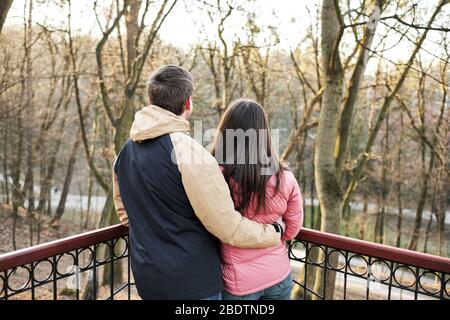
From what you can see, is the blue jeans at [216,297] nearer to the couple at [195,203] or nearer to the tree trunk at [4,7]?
the couple at [195,203]

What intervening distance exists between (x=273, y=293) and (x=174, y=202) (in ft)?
→ 2.78

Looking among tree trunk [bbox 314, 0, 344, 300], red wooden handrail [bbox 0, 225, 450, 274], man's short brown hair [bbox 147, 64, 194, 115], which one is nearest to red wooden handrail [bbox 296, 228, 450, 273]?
red wooden handrail [bbox 0, 225, 450, 274]

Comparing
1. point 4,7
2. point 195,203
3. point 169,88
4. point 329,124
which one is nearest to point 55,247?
point 195,203

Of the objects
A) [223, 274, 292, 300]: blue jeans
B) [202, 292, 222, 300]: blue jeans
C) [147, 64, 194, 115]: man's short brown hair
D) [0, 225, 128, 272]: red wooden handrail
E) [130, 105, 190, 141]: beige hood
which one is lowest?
[223, 274, 292, 300]: blue jeans

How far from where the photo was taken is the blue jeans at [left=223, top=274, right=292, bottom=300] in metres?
2.14

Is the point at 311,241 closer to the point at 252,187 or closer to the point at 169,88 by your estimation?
the point at 252,187

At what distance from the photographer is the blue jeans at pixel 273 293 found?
214 centimetres

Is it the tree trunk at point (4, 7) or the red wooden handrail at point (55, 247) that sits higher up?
the tree trunk at point (4, 7)

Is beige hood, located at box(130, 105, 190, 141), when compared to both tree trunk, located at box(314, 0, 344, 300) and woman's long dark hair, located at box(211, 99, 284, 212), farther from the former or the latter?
tree trunk, located at box(314, 0, 344, 300)

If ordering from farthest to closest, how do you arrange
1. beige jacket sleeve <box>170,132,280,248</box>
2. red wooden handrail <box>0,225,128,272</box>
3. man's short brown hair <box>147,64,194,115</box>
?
red wooden handrail <box>0,225,128,272</box> < man's short brown hair <box>147,64,194,115</box> < beige jacket sleeve <box>170,132,280,248</box>

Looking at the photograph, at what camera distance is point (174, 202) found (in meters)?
1.88

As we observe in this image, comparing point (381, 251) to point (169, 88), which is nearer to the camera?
point (169, 88)

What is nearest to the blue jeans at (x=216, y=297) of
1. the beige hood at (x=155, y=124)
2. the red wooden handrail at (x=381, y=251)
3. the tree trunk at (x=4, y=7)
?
the beige hood at (x=155, y=124)

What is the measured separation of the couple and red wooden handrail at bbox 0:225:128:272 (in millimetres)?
675
